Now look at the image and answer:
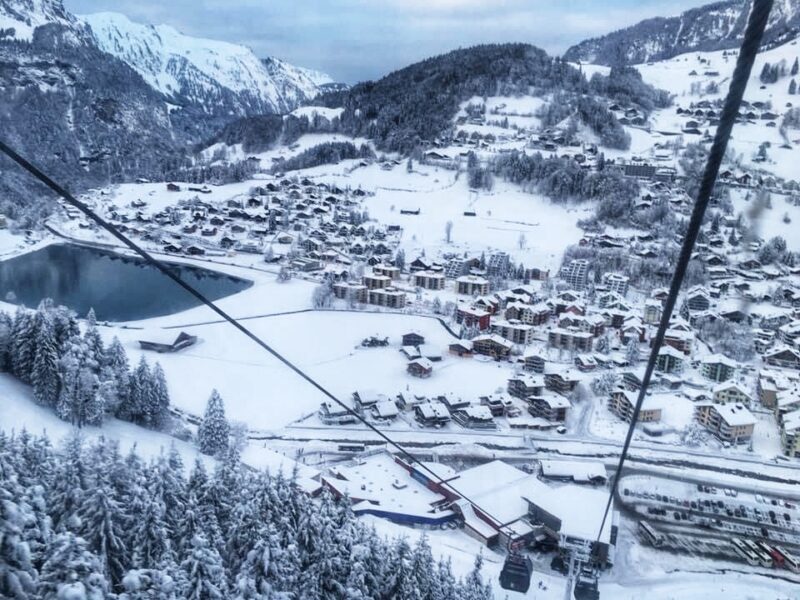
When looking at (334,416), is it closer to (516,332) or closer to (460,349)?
(460,349)

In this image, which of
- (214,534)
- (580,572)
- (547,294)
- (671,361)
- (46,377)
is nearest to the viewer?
(214,534)

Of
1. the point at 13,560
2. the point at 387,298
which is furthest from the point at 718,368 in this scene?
the point at 13,560

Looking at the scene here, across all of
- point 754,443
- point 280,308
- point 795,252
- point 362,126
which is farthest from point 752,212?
point 362,126

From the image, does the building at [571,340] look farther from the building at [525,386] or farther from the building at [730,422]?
the building at [730,422]

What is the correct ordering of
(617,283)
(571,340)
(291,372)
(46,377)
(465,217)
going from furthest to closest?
(465,217)
(617,283)
(571,340)
(291,372)
(46,377)

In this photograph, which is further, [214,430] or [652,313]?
[652,313]

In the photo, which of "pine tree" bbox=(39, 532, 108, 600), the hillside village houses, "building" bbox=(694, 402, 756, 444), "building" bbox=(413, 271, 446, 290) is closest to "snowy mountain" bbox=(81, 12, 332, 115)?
the hillside village houses

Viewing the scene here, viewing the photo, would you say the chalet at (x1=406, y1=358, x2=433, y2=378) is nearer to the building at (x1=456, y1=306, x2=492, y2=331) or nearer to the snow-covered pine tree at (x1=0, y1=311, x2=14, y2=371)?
the building at (x1=456, y1=306, x2=492, y2=331)

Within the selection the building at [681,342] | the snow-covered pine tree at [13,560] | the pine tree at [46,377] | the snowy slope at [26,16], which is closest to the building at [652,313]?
the building at [681,342]
